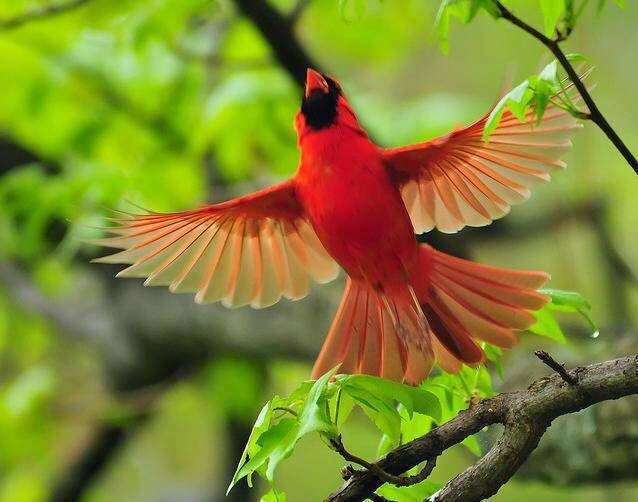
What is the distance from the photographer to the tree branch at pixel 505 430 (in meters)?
1.06

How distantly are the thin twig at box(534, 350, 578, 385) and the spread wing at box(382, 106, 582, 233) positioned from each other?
1.44 ft

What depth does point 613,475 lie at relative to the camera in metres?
2.07

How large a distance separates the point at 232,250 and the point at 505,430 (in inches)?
33.2

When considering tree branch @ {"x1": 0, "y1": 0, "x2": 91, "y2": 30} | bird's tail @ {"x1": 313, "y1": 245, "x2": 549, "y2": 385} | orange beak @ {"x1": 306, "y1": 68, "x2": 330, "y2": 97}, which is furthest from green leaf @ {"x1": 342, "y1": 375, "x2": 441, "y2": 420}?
tree branch @ {"x1": 0, "y1": 0, "x2": 91, "y2": 30}

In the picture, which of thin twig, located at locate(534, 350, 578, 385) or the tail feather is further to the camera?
the tail feather

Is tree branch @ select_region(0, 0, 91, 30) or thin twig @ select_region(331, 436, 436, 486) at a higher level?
thin twig @ select_region(331, 436, 436, 486)

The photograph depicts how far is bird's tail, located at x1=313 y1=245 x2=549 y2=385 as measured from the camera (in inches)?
58.1

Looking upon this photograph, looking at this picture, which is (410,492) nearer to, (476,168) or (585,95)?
(585,95)

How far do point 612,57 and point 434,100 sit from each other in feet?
6.18

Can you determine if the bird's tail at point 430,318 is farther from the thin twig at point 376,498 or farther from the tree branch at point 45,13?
the tree branch at point 45,13

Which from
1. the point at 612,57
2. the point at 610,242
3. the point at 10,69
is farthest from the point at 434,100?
the point at 612,57

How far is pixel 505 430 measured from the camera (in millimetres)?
1099

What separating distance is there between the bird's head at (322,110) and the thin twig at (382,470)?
0.69 metres

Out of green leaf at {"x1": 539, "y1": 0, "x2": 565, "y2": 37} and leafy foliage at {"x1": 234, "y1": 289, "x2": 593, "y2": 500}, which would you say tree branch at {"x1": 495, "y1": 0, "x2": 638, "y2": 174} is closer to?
green leaf at {"x1": 539, "y1": 0, "x2": 565, "y2": 37}
